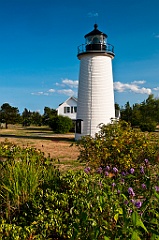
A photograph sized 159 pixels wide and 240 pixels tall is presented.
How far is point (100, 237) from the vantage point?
9.52ft

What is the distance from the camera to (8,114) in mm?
46500

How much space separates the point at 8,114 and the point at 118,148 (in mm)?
42131

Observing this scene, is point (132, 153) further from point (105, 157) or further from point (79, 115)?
point (79, 115)

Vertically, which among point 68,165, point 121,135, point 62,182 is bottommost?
point 68,165

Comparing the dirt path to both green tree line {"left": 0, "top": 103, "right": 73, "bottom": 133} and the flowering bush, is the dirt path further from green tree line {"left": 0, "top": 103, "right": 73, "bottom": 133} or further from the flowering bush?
green tree line {"left": 0, "top": 103, "right": 73, "bottom": 133}

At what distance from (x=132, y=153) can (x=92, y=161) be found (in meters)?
0.97

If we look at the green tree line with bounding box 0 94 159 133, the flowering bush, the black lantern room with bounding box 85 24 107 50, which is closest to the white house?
the green tree line with bounding box 0 94 159 133

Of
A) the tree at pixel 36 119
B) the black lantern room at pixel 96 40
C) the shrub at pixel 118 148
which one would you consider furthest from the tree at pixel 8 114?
the shrub at pixel 118 148

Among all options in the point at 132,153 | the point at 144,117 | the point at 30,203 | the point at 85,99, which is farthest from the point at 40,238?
the point at 144,117

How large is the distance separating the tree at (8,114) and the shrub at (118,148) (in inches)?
1630

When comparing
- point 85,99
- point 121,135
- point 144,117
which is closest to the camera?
point 121,135

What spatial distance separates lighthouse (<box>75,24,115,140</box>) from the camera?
2353cm

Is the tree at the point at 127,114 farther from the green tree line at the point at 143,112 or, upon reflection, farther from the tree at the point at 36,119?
the tree at the point at 36,119

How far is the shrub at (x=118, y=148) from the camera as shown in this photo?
20.7 feet
